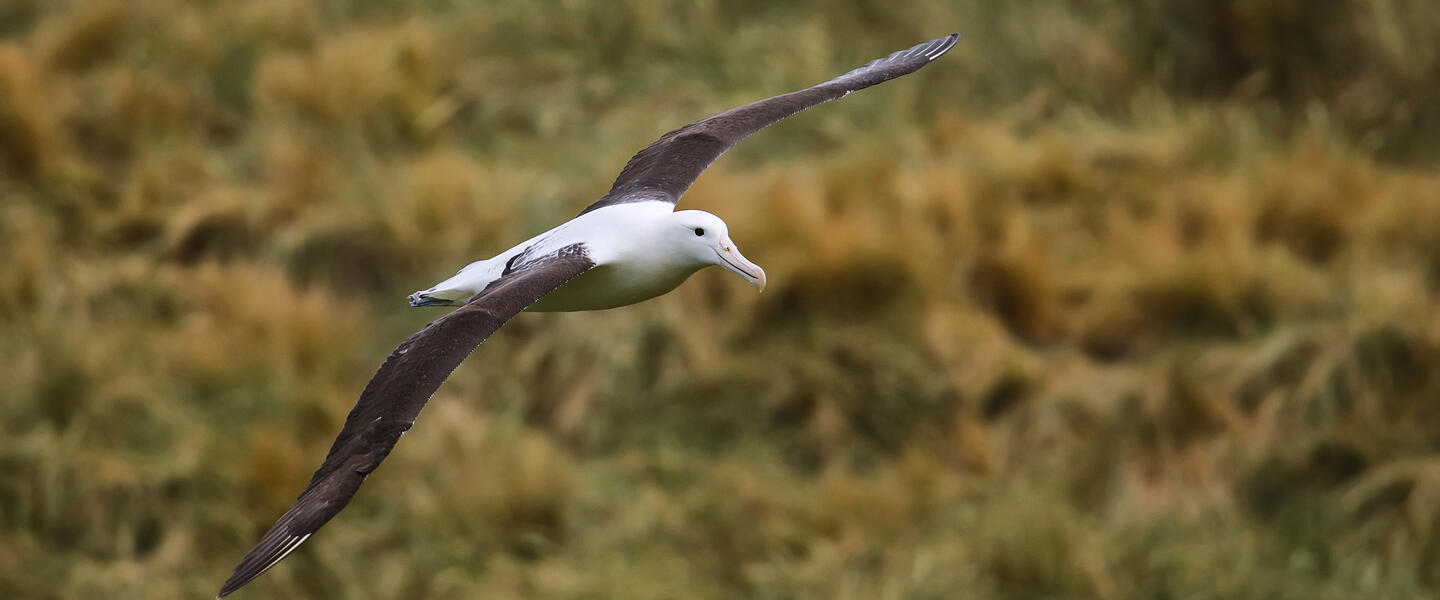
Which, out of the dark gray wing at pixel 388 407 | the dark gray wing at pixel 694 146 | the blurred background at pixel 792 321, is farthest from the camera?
the blurred background at pixel 792 321

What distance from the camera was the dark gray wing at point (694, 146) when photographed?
6.53 metres

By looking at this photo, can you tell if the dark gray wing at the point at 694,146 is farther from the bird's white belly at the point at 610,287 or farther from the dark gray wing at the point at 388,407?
the dark gray wing at the point at 388,407

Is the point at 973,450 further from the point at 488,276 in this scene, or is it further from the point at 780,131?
the point at 488,276

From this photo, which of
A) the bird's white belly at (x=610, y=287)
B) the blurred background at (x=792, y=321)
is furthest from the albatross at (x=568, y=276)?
the blurred background at (x=792, y=321)

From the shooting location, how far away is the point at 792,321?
11.7 m

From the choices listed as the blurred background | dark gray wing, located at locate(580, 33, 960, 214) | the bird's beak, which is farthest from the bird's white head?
the blurred background

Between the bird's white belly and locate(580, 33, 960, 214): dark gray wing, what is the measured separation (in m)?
0.63

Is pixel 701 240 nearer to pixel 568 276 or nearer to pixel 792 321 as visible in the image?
pixel 568 276

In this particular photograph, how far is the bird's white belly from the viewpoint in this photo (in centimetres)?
571

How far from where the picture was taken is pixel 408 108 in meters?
13.2

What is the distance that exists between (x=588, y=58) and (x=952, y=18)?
2.72m

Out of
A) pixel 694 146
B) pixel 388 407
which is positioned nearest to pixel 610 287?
pixel 388 407

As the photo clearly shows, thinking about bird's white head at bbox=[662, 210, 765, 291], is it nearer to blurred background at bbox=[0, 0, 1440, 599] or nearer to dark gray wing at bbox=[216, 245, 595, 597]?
dark gray wing at bbox=[216, 245, 595, 597]

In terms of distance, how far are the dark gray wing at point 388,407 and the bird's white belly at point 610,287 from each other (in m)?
0.56
